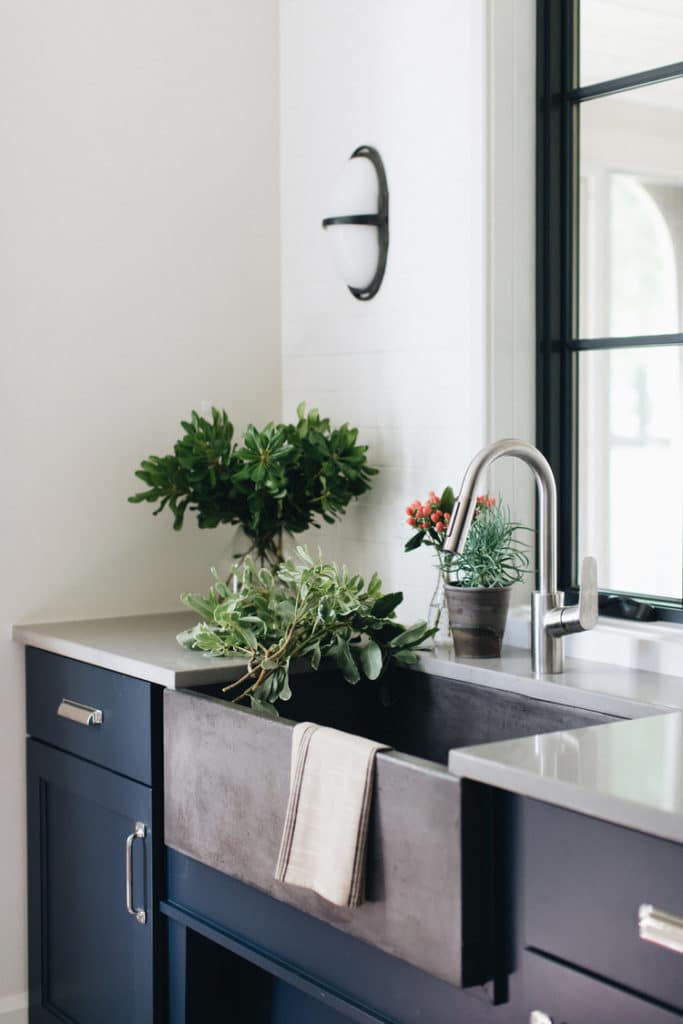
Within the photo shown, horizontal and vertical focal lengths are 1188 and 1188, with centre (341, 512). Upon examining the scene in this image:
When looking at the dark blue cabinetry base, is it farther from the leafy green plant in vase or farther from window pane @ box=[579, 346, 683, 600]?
window pane @ box=[579, 346, 683, 600]

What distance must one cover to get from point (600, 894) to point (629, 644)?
78cm

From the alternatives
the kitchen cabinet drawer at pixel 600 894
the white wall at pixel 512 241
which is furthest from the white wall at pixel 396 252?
the kitchen cabinet drawer at pixel 600 894

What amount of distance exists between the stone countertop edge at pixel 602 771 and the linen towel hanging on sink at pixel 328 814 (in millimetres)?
164

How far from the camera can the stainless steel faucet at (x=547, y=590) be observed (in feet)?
6.07

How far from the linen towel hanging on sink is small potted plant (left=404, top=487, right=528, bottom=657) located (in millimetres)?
510

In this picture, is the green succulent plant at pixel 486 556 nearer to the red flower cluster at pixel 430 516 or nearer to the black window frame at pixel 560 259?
the red flower cluster at pixel 430 516

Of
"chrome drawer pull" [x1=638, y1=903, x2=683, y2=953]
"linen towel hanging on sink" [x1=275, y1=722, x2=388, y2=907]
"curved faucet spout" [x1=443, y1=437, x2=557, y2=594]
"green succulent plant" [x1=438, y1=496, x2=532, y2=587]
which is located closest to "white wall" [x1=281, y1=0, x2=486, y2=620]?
"green succulent plant" [x1=438, y1=496, x2=532, y2=587]

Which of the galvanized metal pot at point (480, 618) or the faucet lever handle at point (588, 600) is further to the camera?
the galvanized metal pot at point (480, 618)

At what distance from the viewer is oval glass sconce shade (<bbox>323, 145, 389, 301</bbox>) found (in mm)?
2469

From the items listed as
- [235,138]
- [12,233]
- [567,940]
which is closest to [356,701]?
[567,940]

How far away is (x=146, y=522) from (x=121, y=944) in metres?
0.94

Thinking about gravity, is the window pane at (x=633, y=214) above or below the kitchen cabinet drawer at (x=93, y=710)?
above

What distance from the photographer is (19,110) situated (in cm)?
246

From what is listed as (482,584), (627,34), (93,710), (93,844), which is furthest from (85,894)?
(627,34)
